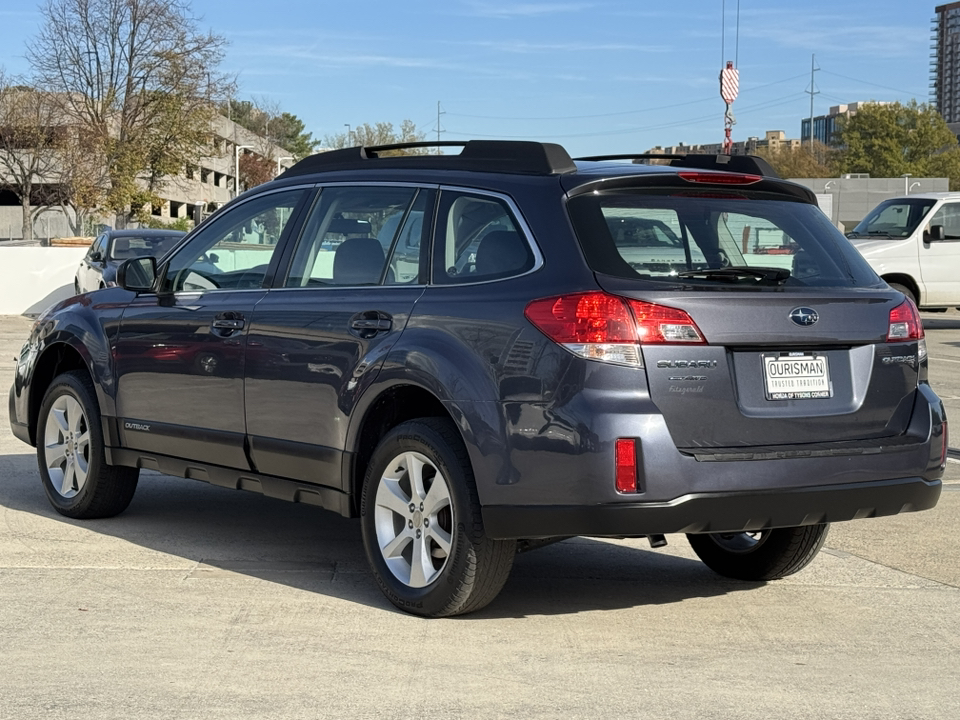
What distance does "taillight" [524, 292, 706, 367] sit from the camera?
4.98m

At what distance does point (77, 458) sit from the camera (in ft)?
24.8

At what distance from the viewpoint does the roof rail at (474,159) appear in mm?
5566

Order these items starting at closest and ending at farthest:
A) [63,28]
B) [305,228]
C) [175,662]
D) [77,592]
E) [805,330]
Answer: [175,662] → [805,330] → [77,592] → [305,228] → [63,28]

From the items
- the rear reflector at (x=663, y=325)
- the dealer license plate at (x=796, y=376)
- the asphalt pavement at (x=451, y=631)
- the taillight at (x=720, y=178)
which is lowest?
the asphalt pavement at (x=451, y=631)

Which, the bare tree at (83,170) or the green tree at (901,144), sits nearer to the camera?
the bare tree at (83,170)

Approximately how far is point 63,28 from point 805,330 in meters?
60.3

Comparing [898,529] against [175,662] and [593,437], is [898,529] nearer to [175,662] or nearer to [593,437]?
[593,437]

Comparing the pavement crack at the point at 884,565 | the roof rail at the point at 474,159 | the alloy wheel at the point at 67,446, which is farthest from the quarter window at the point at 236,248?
the pavement crack at the point at 884,565

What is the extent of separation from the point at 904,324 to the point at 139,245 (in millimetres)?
19868

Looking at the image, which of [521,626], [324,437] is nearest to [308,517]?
[324,437]

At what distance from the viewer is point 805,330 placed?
524cm

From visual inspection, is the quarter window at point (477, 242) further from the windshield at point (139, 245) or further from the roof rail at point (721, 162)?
the windshield at point (139, 245)

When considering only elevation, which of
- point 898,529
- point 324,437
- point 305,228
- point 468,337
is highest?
point 305,228

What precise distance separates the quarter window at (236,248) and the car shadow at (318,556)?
1.26m
